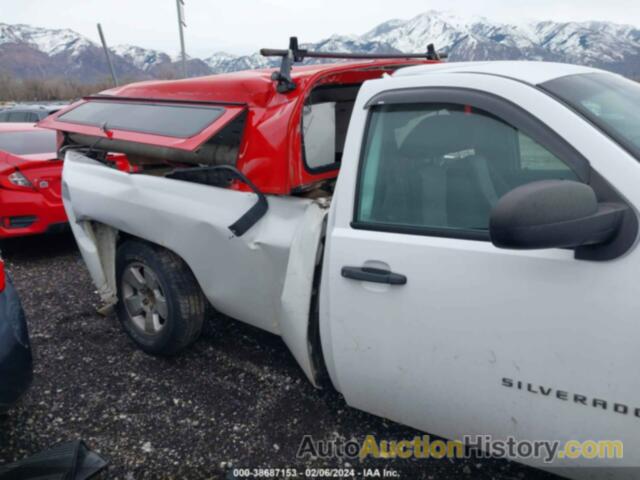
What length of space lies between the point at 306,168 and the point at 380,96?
639 millimetres

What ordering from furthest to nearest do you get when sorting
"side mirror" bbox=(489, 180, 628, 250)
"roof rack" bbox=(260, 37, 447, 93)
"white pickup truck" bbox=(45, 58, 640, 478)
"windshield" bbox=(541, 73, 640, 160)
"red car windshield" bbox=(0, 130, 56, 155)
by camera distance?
"red car windshield" bbox=(0, 130, 56, 155) → "roof rack" bbox=(260, 37, 447, 93) → "windshield" bbox=(541, 73, 640, 160) → "white pickup truck" bbox=(45, 58, 640, 478) → "side mirror" bbox=(489, 180, 628, 250)

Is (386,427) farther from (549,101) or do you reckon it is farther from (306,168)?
(549,101)

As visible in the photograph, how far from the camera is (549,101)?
1.69m

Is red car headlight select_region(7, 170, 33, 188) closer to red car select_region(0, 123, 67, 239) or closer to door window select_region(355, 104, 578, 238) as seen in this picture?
red car select_region(0, 123, 67, 239)

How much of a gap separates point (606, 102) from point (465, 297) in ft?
3.01

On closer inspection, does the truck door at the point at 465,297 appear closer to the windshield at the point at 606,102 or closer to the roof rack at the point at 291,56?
the windshield at the point at 606,102

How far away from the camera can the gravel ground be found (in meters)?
2.37

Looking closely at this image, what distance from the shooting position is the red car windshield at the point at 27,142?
5230mm

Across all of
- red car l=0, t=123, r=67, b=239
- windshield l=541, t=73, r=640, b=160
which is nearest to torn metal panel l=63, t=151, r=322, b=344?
windshield l=541, t=73, r=640, b=160

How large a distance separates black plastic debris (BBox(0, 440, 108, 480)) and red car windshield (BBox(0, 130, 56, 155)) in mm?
3836

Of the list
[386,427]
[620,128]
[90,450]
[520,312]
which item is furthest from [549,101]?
[90,450]

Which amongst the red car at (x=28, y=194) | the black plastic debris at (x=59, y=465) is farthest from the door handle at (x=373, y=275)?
the red car at (x=28, y=194)

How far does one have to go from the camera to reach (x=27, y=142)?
5.44 meters

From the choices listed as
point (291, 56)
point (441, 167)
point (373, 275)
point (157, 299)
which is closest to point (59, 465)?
point (157, 299)
